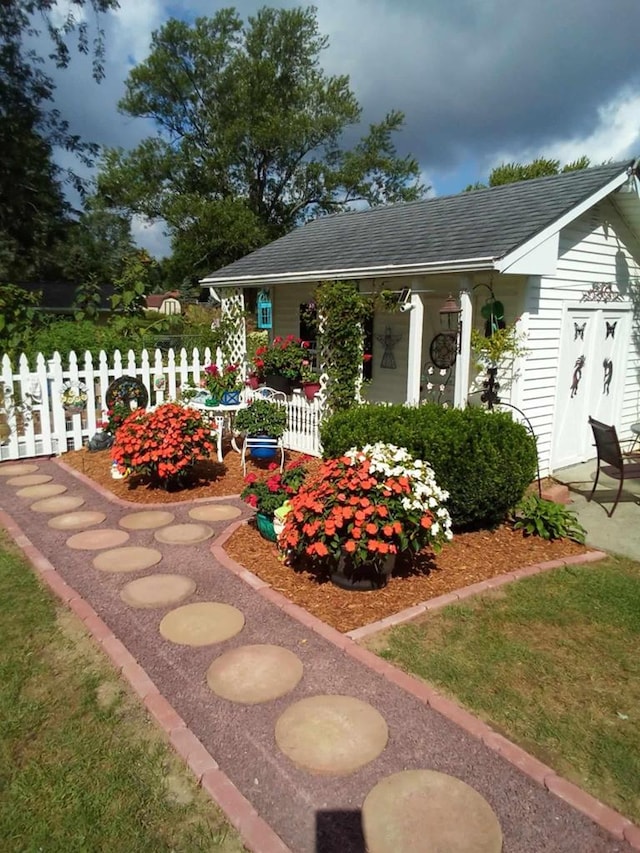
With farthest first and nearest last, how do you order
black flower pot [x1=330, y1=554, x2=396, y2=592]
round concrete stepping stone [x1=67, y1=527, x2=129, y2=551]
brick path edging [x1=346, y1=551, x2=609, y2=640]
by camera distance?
round concrete stepping stone [x1=67, y1=527, x2=129, y2=551]
black flower pot [x1=330, y1=554, x2=396, y2=592]
brick path edging [x1=346, y1=551, x2=609, y2=640]

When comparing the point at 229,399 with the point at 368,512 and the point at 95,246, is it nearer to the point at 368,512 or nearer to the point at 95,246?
the point at 368,512

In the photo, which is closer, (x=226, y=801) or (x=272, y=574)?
(x=226, y=801)

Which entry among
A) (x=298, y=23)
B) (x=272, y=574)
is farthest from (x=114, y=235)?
(x=272, y=574)

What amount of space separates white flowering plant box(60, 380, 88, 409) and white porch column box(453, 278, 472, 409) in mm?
5480

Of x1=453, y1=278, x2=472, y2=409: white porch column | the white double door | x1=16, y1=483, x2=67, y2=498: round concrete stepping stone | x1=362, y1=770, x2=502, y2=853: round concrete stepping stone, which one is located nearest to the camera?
x1=362, y1=770, x2=502, y2=853: round concrete stepping stone

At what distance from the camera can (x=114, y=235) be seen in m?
31.5

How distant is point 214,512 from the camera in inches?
234

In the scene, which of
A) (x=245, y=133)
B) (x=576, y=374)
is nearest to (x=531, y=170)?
(x=245, y=133)

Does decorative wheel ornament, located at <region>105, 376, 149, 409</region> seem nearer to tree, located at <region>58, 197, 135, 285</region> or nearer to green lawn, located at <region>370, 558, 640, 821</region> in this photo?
green lawn, located at <region>370, 558, 640, 821</region>

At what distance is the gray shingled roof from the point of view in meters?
6.74

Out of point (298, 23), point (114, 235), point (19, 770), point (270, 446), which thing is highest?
point (298, 23)

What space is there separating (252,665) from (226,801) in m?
0.99

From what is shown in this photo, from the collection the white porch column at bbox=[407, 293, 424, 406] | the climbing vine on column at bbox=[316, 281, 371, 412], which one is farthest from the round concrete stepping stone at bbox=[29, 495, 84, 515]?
the white porch column at bbox=[407, 293, 424, 406]

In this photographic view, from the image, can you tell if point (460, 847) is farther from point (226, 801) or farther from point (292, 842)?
point (226, 801)
